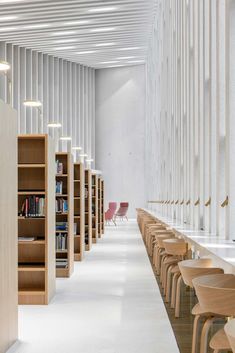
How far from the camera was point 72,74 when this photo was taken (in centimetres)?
2669

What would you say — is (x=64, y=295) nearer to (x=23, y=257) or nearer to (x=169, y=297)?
(x=23, y=257)

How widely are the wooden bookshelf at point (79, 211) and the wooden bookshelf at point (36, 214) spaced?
11.3ft

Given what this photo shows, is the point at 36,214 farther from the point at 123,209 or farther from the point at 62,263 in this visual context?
the point at 123,209

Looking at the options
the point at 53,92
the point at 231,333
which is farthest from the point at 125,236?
the point at 231,333

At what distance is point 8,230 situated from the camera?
→ 4.98 m

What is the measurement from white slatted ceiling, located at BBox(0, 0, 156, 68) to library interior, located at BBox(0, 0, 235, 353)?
0.24 ft

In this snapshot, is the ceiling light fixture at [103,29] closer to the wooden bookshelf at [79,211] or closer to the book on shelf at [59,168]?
the wooden bookshelf at [79,211]

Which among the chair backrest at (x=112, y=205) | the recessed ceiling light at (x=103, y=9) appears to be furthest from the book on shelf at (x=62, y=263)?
the chair backrest at (x=112, y=205)

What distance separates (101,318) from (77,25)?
15.3 meters

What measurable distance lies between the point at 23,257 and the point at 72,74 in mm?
19971

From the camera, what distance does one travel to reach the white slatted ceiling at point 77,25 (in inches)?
699

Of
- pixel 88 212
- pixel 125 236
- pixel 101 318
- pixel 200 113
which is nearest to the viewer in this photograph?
pixel 101 318

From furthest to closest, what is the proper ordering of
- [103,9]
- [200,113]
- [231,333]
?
[103,9], [200,113], [231,333]

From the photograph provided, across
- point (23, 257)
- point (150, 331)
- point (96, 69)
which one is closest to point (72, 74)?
point (96, 69)
